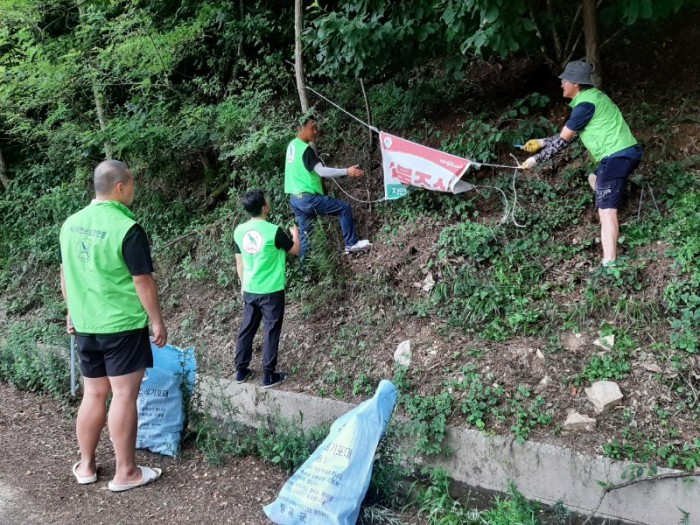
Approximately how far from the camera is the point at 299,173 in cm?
590

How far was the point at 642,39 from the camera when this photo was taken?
255 inches

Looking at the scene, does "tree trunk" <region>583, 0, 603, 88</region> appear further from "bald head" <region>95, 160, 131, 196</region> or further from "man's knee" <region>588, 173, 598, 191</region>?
"bald head" <region>95, 160, 131, 196</region>

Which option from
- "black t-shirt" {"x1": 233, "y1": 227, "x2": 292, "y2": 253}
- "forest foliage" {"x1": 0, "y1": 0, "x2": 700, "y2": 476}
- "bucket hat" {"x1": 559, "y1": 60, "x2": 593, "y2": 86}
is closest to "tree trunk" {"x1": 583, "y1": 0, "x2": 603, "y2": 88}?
Answer: "forest foliage" {"x1": 0, "y1": 0, "x2": 700, "y2": 476}

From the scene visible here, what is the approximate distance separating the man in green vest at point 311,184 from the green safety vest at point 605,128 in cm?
235

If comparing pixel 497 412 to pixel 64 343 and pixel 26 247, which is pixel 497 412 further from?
pixel 26 247

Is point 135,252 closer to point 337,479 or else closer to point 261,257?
point 261,257

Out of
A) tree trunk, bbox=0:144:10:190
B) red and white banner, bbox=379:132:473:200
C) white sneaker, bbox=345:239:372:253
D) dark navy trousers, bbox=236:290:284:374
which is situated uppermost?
tree trunk, bbox=0:144:10:190

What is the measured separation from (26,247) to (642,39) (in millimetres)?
10235

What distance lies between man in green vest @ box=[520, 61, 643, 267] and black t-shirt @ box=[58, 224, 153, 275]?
3566mm

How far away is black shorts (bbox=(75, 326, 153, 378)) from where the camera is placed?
11.5 feet

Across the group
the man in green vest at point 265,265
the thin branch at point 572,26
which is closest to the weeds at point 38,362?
the man in green vest at point 265,265

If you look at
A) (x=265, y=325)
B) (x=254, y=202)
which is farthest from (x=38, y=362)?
(x=254, y=202)

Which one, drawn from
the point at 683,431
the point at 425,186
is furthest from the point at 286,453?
the point at 425,186

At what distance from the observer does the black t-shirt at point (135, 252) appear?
3.45 metres
